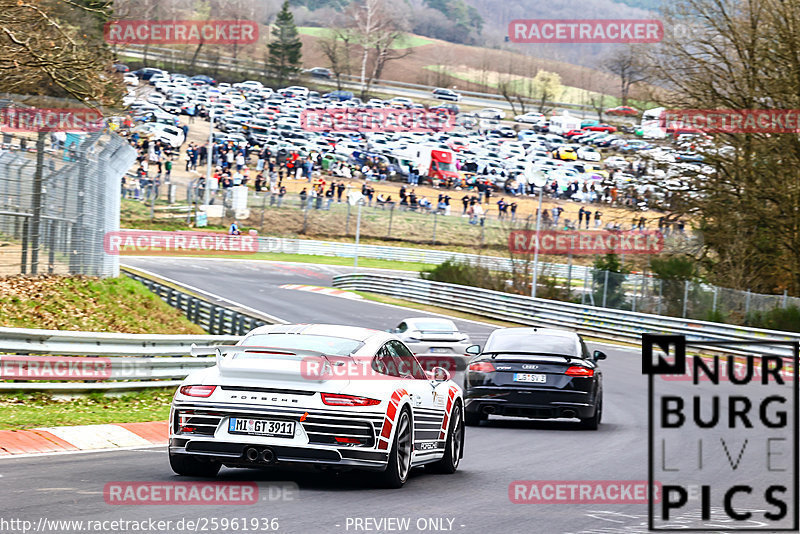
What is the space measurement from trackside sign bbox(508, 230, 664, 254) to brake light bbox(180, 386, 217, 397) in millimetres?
30093

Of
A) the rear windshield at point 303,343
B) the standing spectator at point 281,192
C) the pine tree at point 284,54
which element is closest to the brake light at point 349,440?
the rear windshield at point 303,343

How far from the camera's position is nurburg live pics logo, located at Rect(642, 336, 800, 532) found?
18.9 ft

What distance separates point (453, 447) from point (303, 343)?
91.3 inches

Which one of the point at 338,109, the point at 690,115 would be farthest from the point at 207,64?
the point at 690,115

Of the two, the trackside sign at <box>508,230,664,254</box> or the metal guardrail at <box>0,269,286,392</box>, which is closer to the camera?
the metal guardrail at <box>0,269,286,392</box>

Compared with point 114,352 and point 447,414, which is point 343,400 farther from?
point 114,352

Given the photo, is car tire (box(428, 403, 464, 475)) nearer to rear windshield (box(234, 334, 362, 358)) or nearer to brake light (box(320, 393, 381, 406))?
rear windshield (box(234, 334, 362, 358))

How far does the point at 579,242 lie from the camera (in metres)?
53.6

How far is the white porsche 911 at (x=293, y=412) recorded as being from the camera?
8523 mm

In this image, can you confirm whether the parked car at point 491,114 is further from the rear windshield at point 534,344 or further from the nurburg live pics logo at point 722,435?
the nurburg live pics logo at point 722,435

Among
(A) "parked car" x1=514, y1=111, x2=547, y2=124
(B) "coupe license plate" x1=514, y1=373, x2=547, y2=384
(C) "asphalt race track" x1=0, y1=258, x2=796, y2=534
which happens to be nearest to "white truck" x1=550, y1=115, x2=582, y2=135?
(A) "parked car" x1=514, y1=111, x2=547, y2=124

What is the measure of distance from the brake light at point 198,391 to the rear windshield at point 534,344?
768 cm

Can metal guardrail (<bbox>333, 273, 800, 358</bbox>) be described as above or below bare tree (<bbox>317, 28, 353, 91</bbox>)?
below

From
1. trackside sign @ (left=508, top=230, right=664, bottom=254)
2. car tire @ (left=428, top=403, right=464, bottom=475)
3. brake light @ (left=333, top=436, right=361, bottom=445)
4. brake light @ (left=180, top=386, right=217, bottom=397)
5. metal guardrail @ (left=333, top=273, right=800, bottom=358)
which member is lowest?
metal guardrail @ (left=333, top=273, right=800, bottom=358)
